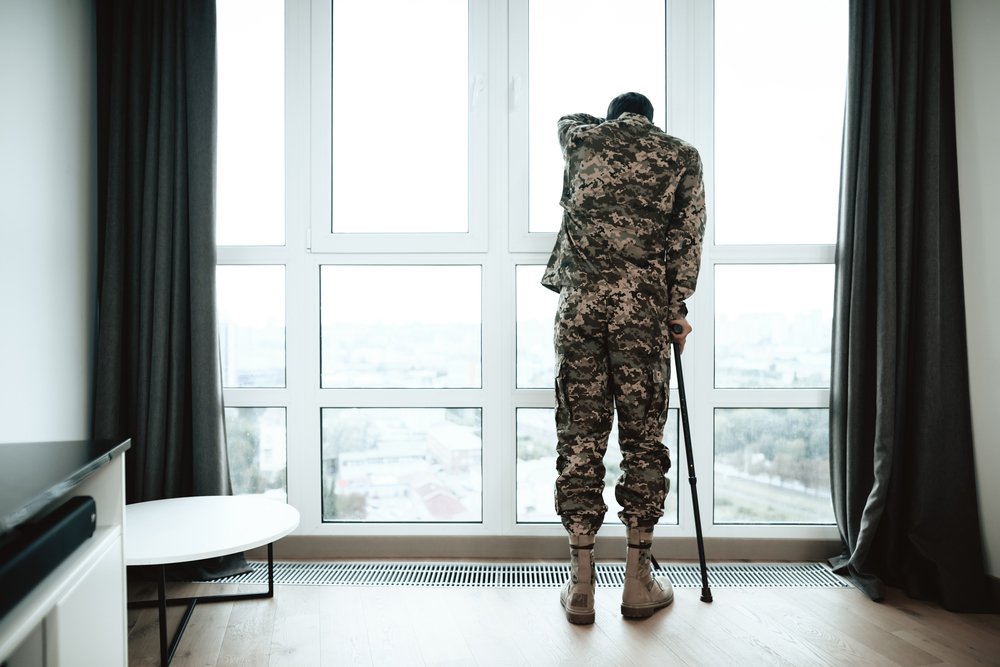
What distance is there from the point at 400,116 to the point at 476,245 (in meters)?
0.61

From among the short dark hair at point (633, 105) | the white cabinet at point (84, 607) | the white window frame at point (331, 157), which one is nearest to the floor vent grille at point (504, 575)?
the white cabinet at point (84, 607)

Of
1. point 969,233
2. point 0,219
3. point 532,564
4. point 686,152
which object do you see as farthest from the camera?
point 532,564

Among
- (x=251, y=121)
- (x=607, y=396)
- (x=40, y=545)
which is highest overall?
(x=251, y=121)

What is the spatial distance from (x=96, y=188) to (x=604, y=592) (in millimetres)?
2359

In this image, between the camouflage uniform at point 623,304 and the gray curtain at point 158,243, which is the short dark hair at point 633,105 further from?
the gray curtain at point 158,243

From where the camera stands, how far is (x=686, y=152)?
2.07 m

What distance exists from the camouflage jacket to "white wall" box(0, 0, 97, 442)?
168 cm

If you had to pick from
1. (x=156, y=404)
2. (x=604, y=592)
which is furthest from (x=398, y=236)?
(x=604, y=592)

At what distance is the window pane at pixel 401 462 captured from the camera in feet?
8.37

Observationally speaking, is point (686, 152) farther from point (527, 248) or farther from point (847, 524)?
point (847, 524)

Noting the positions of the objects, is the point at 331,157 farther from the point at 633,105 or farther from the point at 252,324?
the point at 633,105

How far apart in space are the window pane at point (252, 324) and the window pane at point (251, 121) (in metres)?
0.14

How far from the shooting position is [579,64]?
252 centimetres

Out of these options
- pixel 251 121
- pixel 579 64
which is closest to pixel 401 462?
pixel 251 121
